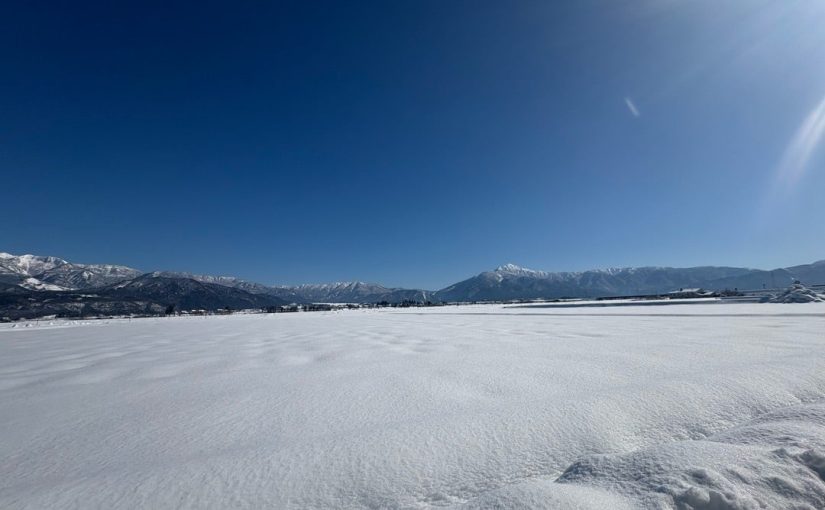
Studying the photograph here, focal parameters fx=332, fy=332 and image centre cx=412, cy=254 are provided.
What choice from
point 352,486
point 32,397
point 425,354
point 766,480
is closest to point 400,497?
point 352,486

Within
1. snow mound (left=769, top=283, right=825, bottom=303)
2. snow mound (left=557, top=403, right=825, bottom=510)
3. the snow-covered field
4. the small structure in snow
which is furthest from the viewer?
the small structure in snow

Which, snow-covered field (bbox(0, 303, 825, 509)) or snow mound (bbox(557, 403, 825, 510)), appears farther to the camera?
snow-covered field (bbox(0, 303, 825, 509))

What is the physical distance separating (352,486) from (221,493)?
0.69m

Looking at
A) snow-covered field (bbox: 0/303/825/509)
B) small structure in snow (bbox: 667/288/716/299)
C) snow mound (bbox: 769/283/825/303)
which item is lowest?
snow-covered field (bbox: 0/303/825/509)

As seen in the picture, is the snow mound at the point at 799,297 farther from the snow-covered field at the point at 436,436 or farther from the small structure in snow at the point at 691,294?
the snow-covered field at the point at 436,436

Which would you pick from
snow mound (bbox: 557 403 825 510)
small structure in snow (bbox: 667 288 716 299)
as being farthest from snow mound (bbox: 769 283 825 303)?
snow mound (bbox: 557 403 825 510)

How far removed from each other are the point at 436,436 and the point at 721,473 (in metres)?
1.53

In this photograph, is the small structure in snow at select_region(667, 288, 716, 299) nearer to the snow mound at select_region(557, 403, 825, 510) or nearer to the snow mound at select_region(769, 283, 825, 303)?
the snow mound at select_region(769, 283, 825, 303)

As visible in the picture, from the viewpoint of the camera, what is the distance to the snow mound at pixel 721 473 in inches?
58.5

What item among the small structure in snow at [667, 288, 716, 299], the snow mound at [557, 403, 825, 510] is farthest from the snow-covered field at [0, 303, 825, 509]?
the small structure in snow at [667, 288, 716, 299]

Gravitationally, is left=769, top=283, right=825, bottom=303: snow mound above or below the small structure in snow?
below

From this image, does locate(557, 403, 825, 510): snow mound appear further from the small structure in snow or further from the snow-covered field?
the small structure in snow

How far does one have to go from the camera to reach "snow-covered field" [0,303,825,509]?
168cm

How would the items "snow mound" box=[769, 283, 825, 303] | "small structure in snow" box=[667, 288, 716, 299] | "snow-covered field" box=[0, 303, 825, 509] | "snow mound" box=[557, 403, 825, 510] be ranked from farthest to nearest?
"small structure in snow" box=[667, 288, 716, 299] → "snow mound" box=[769, 283, 825, 303] → "snow-covered field" box=[0, 303, 825, 509] → "snow mound" box=[557, 403, 825, 510]
